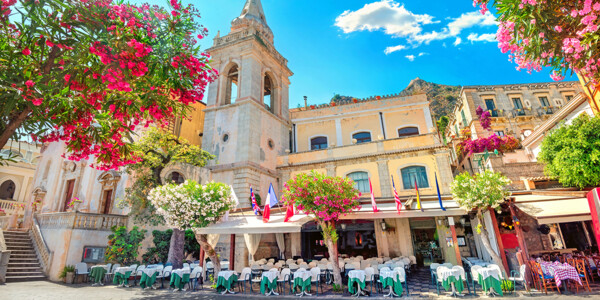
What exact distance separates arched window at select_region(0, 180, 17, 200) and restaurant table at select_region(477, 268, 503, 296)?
3875 cm

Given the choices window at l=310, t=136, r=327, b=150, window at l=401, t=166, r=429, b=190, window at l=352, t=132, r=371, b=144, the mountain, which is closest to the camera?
window at l=401, t=166, r=429, b=190

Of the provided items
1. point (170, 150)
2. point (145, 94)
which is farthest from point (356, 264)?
point (170, 150)

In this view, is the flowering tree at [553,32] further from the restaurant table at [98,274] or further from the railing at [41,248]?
the railing at [41,248]

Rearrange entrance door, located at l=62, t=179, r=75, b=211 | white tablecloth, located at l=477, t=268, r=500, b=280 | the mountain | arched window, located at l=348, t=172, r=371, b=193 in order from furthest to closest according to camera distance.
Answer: the mountain
entrance door, located at l=62, t=179, r=75, b=211
arched window, located at l=348, t=172, r=371, b=193
white tablecloth, located at l=477, t=268, r=500, b=280

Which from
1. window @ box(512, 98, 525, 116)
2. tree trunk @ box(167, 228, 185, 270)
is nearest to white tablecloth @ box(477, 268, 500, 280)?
tree trunk @ box(167, 228, 185, 270)

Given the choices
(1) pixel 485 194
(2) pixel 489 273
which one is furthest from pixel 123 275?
(1) pixel 485 194

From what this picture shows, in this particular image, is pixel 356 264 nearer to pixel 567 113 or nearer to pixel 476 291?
pixel 476 291

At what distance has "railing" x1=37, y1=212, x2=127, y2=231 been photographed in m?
14.1

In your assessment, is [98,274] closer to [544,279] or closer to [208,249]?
[208,249]

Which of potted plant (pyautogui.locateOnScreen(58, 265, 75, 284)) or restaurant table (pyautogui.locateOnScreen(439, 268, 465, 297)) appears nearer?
restaurant table (pyautogui.locateOnScreen(439, 268, 465, 297))

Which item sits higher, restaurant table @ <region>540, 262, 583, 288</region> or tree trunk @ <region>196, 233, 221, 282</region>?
tree trunk @ <region>196, 233, 221, 282</region>

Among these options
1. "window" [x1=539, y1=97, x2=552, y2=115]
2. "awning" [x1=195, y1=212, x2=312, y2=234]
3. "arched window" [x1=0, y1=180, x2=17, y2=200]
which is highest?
"window" [x1=539, y1=97, x2=552, y2=115]

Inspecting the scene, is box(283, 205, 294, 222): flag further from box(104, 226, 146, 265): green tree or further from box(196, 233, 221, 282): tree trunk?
box(104, 226, 146, 265): green tree

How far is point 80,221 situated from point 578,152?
21962 mm
